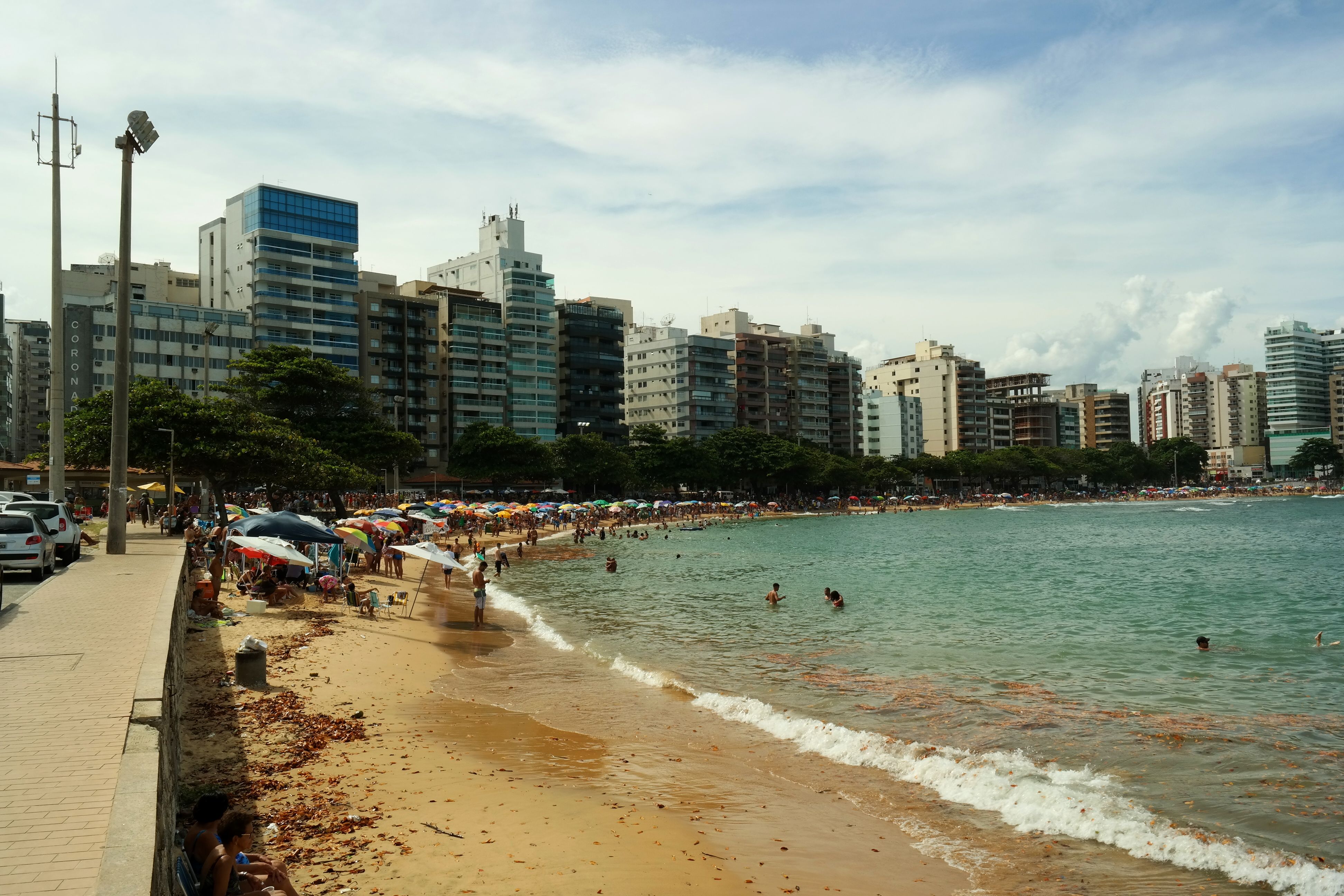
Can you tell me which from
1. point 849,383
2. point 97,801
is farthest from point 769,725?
point 849,383

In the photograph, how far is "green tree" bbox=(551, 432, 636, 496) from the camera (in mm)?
98875

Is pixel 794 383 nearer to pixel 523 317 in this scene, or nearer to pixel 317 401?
pixel 523 317

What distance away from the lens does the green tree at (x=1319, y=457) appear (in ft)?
622

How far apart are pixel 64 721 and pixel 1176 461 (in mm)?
205198

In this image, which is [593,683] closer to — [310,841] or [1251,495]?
[310,841]

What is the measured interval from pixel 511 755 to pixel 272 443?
2930cm

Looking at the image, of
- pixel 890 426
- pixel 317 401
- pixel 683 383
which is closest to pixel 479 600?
pixel 317 401

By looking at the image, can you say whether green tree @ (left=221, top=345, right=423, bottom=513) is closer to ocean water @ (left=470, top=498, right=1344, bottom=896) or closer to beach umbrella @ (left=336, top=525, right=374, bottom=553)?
ocean water @ (left=470, top=498, right=1344, bottom=896)

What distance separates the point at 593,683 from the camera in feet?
62.8

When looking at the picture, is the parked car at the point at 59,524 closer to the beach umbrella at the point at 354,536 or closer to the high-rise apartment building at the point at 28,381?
the beach umbrella at the point at 354,536

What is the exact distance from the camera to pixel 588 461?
99938 millimetres

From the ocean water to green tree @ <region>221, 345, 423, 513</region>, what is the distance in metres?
22.2

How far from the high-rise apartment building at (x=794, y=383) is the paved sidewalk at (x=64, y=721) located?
403ft

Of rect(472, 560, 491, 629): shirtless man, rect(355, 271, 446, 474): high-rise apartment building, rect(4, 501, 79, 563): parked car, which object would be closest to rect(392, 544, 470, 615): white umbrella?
rect(472, 560, 491, 629): shirtless man
